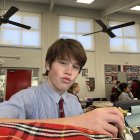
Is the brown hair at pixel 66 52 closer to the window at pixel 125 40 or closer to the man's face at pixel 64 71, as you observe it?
the man's face at pixel 64 71

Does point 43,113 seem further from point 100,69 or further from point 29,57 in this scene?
point 100,69

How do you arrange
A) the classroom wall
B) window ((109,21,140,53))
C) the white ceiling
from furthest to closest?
1. window ((109,21,140,53))
2. the classroom wall
3. the white ceiling

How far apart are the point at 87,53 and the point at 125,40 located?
2.00 m

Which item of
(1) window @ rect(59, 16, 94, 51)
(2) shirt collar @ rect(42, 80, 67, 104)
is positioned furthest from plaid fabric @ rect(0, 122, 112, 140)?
(1) window @ rect(59, 16, 94, 51)

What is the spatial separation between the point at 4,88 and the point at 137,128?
8.17m

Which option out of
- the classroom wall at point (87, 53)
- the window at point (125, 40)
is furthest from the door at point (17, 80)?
the window at point (125, 40)

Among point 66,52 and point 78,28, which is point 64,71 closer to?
point 66,52

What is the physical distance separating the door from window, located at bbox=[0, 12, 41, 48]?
110 centimetres

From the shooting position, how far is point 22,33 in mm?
8711

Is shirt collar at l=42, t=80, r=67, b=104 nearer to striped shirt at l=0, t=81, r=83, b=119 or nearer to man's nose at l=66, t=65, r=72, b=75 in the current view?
striped shirt at l=0, t=81, r=83, b=119

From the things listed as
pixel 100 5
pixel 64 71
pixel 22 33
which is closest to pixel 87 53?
pixel 100 5

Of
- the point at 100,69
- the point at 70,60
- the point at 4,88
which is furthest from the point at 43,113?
the point at 100,69

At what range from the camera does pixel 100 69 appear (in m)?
9.53

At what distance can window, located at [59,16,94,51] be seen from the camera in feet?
30.4
